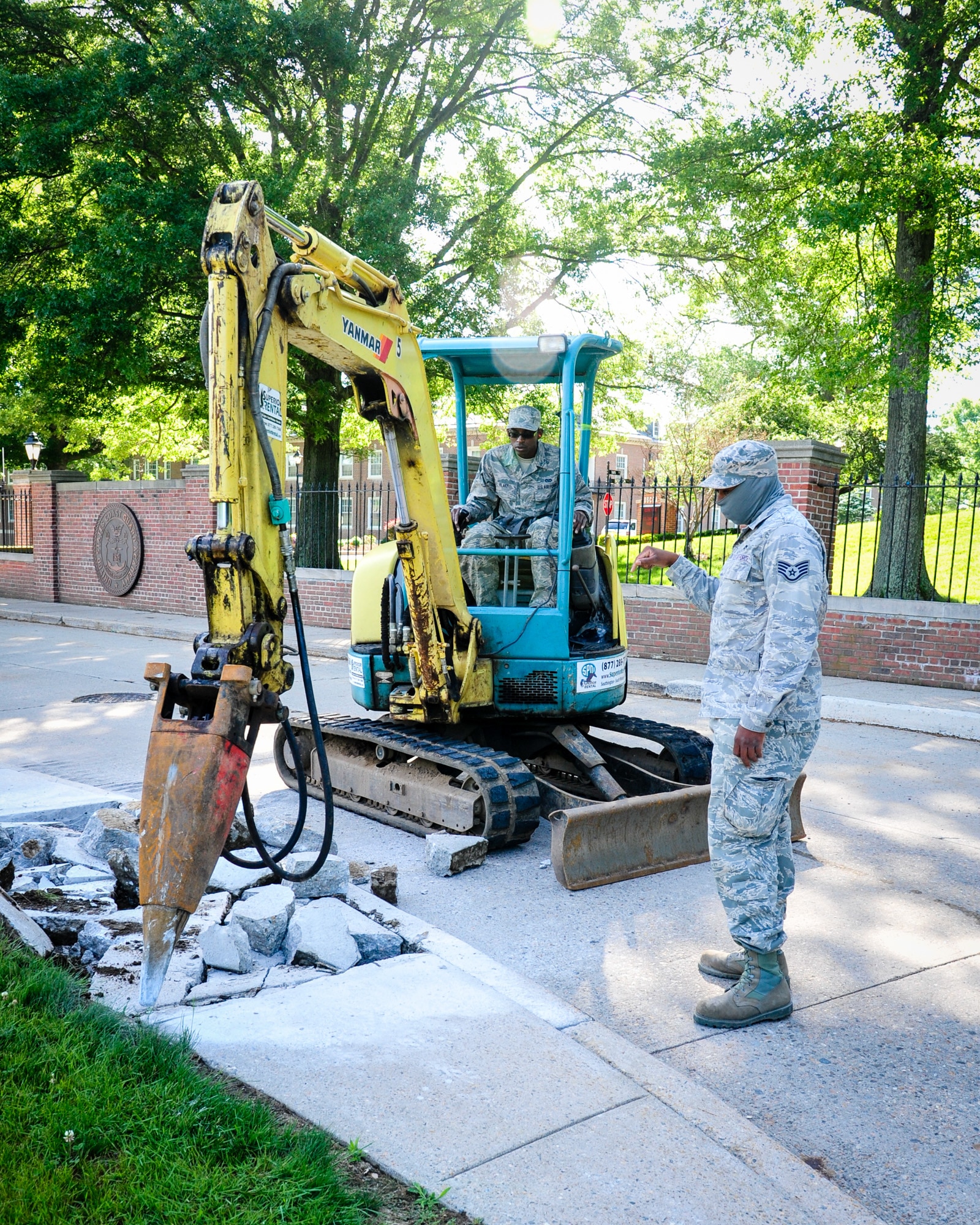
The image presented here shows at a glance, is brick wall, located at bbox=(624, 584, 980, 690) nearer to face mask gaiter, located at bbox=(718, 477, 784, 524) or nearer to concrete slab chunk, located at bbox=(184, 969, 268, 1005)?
face mask gaiter, located at bbox=(718, 477, 784, 524)

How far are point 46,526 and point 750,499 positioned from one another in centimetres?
2173

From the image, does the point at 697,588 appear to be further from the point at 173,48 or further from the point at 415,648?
the point at 173,48

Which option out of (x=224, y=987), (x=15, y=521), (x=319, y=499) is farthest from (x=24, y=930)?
(x=15, y=521)

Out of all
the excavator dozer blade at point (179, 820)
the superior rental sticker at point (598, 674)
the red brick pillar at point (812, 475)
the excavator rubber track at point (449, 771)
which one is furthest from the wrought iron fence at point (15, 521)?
the excavator dozer blade at point (179, 820)

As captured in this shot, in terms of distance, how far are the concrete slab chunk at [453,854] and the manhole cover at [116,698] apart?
564 centimetres

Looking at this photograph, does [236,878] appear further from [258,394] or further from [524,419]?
[524,419]

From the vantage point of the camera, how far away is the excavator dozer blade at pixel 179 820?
3.29 metres

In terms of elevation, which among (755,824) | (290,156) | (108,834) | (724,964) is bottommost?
(724,964)

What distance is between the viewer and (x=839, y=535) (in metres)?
25.6

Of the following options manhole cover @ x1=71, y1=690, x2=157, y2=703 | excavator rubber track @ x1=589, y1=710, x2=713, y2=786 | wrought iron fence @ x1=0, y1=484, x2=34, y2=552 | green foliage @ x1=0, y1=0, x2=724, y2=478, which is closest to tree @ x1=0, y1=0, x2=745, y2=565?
green foliage @ x1=0, y1=0, x2=724, y2=478

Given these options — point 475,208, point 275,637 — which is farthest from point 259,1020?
point 475,208

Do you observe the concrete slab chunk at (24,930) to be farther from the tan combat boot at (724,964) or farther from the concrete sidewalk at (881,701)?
the concrete sidewalk at (881,701)

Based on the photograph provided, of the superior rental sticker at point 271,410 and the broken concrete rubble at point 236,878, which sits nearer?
the superior rental sticker at point 271,410

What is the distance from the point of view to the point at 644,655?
13.6 meters
